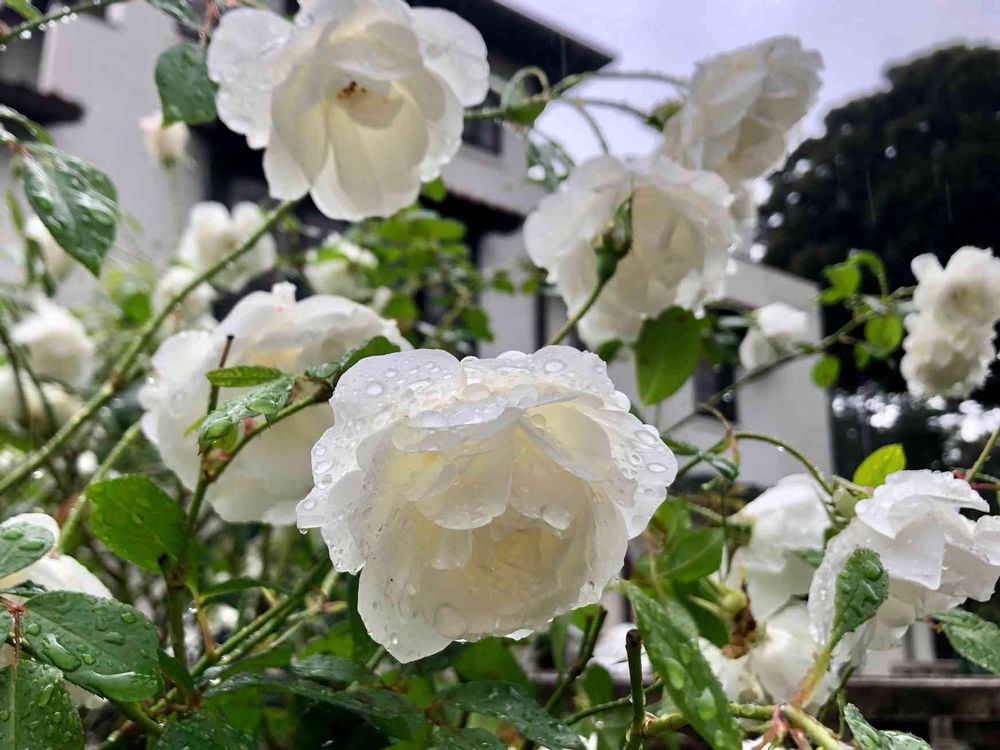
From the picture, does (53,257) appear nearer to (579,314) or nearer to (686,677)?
(579,314)

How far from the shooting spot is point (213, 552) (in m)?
1.29

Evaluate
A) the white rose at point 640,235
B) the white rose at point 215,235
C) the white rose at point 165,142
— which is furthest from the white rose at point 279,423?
the white rose at point 165,142

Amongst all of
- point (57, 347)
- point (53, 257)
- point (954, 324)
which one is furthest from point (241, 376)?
point (53, 257)

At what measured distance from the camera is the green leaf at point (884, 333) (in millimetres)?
929

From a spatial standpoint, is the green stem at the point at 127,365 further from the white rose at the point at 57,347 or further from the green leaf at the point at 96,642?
the white rose at the point at 57,347

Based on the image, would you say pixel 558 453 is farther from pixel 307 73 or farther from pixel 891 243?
pixel 891 243

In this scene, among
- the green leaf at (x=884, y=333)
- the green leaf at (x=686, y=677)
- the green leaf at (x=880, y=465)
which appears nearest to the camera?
the green leaf at (x=686, y=677)

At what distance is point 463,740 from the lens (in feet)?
1.06

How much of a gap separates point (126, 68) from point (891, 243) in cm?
329

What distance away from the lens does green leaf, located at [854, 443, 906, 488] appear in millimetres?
449

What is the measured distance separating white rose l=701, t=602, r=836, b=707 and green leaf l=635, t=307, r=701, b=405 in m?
0.17

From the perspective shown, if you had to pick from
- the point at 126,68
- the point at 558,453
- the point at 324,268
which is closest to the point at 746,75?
the point at 558,453

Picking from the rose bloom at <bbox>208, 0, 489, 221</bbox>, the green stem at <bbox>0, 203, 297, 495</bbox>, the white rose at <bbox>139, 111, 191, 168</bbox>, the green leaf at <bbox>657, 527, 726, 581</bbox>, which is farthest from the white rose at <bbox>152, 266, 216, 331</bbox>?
the green leaf at <bbox>657, 527, 726, 581</bbox>

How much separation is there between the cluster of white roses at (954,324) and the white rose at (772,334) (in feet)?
0.85
